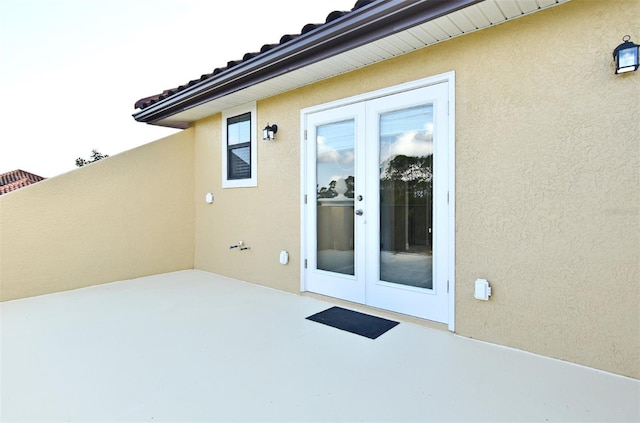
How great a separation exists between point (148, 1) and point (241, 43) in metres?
2.78

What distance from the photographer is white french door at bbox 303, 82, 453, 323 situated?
385 cm

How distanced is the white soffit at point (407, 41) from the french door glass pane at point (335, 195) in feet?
2.58

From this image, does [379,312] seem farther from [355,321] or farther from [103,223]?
[103,223]

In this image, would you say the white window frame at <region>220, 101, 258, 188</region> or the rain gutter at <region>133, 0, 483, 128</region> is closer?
the rain gutter at <region>133, 0, 483, 128</region>

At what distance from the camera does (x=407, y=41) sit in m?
3.66

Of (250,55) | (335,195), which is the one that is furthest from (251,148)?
(335,195)

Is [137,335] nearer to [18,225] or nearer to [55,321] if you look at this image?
[55,321]

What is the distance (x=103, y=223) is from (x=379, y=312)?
5517 mm

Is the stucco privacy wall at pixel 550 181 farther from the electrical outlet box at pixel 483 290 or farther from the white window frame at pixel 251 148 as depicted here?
the white window frame at pixel 251 148

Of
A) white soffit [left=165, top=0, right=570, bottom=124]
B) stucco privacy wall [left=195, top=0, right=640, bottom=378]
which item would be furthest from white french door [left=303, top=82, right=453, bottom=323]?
white soffit [left=165, top=0, right=570, bottom=124]

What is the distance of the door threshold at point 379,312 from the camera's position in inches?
152

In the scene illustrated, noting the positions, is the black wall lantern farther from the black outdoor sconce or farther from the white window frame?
the white window frame

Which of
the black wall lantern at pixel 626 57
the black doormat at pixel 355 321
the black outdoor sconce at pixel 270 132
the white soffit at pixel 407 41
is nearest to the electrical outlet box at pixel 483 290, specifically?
the black doormat at pixel 355 321

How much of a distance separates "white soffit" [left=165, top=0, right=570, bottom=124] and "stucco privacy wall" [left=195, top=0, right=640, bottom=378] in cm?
15
